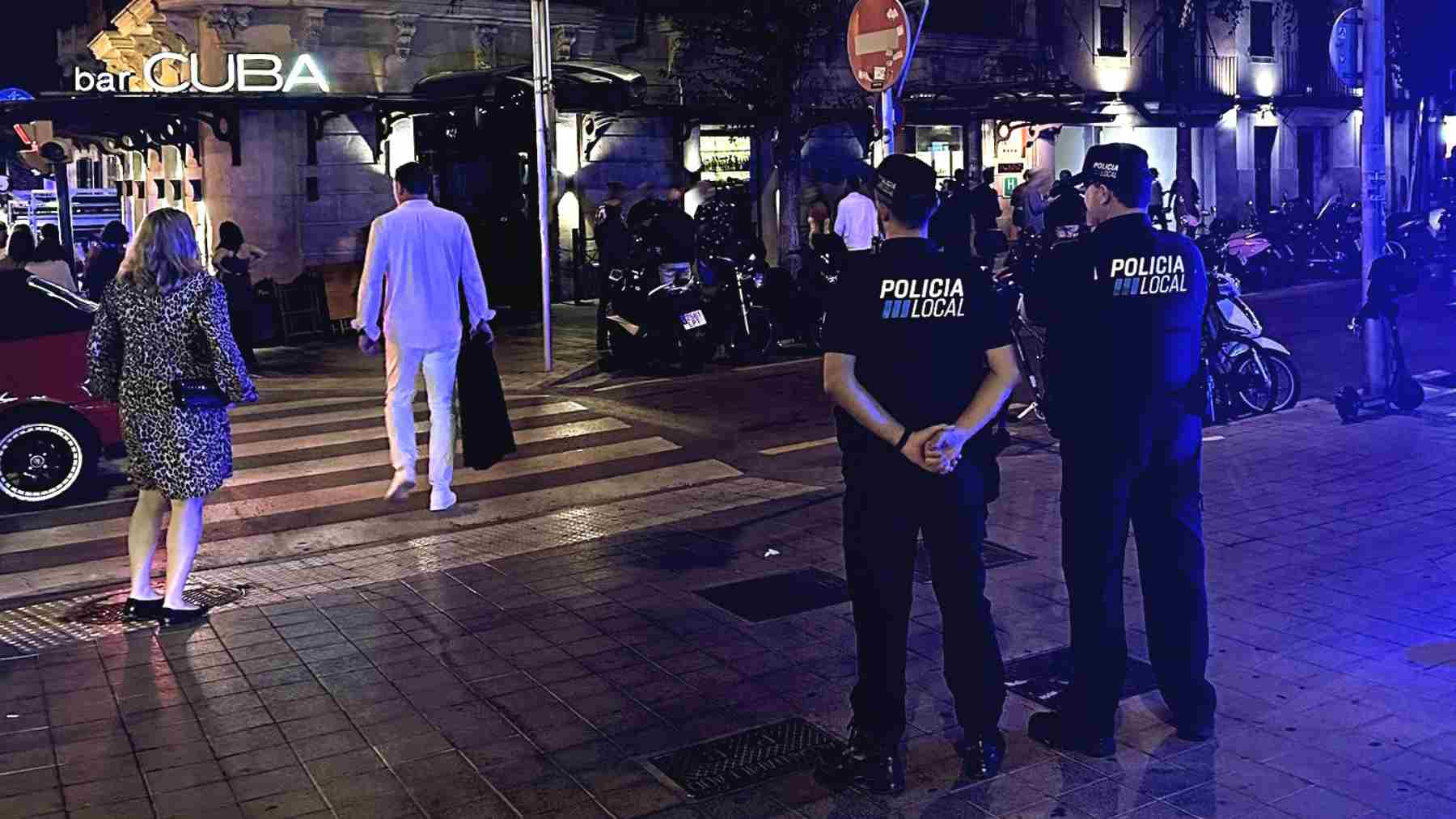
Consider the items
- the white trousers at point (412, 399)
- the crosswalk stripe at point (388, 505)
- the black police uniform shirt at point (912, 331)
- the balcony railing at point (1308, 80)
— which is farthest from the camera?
the balcony railing at point (1308, 80)

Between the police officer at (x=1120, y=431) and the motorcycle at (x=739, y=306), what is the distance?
34.3ft

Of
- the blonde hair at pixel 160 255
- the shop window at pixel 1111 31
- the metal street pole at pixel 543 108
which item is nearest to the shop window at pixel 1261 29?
the shop window at pixel 1111 31

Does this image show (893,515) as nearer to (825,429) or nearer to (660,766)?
(660,766)

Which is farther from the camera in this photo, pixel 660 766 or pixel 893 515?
pixel 660 766

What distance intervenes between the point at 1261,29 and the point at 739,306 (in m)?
28.2

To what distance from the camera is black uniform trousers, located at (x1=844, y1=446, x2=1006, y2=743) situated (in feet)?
14.9

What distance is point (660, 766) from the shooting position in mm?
4906

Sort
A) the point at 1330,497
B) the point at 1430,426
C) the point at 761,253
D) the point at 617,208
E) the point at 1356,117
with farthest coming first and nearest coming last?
the point at 1356,117, the point at 617,208, the point at 761,253, the point at 1430,426, the point at 1330,497

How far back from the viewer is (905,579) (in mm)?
4605

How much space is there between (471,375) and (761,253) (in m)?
7.73

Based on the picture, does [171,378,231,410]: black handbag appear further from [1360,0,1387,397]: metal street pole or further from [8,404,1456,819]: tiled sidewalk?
[1360,0,1387,397]: metal street pole

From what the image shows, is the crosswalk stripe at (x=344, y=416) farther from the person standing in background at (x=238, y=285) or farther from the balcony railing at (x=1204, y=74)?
the balcony railing at (x=1204, y=74)

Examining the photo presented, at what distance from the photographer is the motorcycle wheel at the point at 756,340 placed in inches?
626

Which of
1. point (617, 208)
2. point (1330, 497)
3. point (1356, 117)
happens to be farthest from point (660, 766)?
point (1356, 117)
